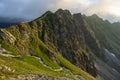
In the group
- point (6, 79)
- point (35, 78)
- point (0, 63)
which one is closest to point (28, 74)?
point (35, 78)

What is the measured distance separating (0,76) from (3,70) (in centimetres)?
1610

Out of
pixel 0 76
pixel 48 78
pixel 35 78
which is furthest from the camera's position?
pixel 48 78

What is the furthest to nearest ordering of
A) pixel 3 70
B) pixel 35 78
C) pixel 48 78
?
pixel 48 78 → pixel 35 78 → pixel 3 70

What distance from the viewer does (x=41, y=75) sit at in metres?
193

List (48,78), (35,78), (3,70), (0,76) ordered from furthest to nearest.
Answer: (48,78), (35,78), (3,70), (0,76)

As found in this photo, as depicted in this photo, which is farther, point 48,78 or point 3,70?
point 48,78

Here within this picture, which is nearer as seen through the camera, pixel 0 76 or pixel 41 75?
pixel 0 76

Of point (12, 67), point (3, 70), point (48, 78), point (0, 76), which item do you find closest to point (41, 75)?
point (48, 78)

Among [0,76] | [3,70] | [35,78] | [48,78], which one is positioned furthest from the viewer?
[48,78]

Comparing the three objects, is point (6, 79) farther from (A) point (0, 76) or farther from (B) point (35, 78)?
(B) point (35, 78)

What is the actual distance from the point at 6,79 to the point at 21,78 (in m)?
20.8

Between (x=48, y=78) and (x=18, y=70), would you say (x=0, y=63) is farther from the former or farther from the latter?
(x=48, y=78)

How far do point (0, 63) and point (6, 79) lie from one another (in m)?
27.0

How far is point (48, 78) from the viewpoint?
196250 millimetres
